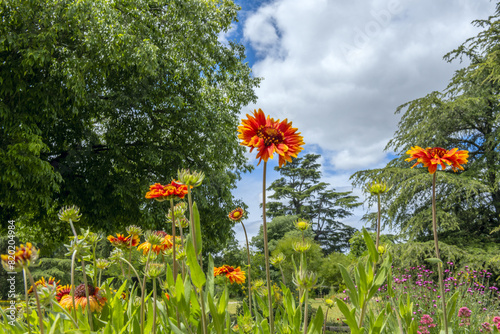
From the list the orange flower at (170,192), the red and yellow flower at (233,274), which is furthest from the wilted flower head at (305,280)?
the red and yellow flower at (233,274)

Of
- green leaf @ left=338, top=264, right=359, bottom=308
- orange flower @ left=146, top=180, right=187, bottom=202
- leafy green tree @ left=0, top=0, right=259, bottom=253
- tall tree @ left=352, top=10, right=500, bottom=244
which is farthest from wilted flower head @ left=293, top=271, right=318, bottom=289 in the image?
tall tree @ left=352, top=10, right=500, bottom=244

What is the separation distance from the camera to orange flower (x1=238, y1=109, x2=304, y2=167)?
39.2 inches

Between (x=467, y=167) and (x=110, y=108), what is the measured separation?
35.5ft

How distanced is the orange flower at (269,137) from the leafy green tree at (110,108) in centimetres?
554

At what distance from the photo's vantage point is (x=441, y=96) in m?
11.6

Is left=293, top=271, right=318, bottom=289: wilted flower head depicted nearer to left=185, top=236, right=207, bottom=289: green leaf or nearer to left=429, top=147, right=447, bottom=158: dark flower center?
left=185, top=236, right=207, bottom=289: green leaf

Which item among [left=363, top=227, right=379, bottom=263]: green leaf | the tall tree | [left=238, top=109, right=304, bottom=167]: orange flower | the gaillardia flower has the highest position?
the tall tree

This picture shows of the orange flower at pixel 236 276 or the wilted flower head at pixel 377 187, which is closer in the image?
the wilted flower head at pixel 377 187

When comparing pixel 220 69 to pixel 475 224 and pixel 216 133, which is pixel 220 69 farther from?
pixel 475 224

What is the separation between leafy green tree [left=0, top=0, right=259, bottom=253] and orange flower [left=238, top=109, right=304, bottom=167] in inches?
218

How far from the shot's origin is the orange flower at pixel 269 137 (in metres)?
0.99

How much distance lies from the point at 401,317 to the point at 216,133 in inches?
258

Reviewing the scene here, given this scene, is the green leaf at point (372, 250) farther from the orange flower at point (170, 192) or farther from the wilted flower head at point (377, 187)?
the orange flower at point (170, 192)

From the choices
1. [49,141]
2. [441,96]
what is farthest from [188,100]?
[441,96]
